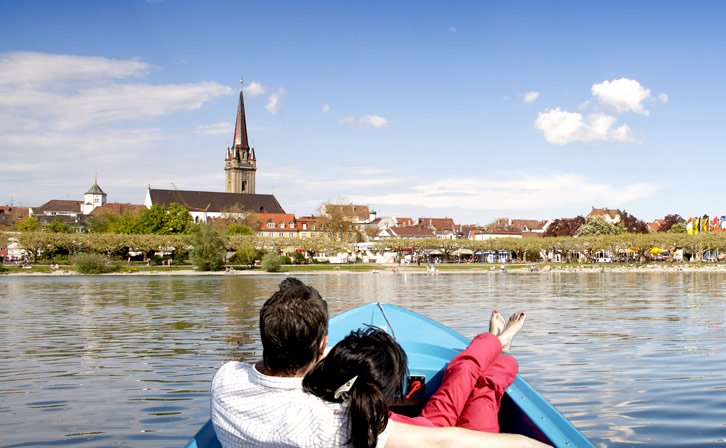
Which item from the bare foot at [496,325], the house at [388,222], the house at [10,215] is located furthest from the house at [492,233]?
the bare foot at [496,325]

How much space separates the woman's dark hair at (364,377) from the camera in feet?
8.46

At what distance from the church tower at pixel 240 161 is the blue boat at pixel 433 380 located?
156 meters

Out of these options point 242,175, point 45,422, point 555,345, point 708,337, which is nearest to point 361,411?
point 45,422

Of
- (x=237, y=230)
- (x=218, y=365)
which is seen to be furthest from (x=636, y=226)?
(x=218, y=365)

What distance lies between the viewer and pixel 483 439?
274 centimetres

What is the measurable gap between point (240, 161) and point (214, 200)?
1648 cm

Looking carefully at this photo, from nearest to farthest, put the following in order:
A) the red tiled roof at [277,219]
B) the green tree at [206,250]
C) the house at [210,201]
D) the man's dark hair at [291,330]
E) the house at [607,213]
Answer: the man's dark hair at [291,330]
the green tree at [206,250]
the house at [607,213]
the house at [210,201]
the red tiled roof at [277,219]

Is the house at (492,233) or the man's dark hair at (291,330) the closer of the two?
the man's dark hair at (291,330)

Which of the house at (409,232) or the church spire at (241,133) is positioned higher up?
the church spire at (241,133)

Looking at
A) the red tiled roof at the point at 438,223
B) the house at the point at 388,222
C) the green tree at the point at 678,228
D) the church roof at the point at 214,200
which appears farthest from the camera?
the house at the point at 388,222

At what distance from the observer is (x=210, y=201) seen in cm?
14700

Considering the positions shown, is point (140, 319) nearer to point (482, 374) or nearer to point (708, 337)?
point (708, 337)

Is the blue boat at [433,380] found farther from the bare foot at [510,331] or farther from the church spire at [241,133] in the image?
the church spire at [241,133]

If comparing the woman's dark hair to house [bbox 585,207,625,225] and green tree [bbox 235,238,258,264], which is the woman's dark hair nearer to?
green tree [bbox 235,238,258,264]
